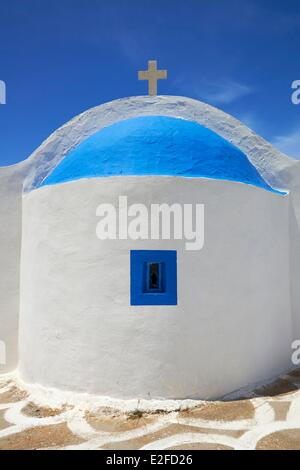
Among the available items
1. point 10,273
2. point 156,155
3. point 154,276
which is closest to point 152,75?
point 156,155

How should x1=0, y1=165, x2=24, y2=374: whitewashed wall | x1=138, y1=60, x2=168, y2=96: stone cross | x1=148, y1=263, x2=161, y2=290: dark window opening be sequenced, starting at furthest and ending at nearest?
x1=138, y1=60, x2=168, y2=96: stone cross
x1=0, y1=165, x2=24, y2=374: whitewashed wall
x1=148, y1=263, x2=161, y2=290: dark window opening

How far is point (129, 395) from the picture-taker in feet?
19.6

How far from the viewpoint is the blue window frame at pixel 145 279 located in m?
6.08

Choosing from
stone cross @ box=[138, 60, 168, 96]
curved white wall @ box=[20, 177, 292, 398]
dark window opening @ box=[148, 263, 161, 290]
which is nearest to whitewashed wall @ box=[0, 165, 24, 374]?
curved white wall @ box=[20, 177, 292, 398]

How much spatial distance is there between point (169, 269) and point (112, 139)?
2.77 meters

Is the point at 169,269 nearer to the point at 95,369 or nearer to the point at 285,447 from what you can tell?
the point at 95,369

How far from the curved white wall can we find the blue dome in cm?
29

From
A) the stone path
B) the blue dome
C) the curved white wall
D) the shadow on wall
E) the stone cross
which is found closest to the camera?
the stone path

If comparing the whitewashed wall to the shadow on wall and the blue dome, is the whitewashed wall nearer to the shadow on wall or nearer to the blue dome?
the blue dome

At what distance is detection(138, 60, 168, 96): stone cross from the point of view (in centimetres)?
867

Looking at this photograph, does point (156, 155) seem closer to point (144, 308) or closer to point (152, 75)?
point (144, 308)

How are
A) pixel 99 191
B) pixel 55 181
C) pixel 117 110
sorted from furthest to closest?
pixel 117 110
pixel 55 181
pixel 99 191
